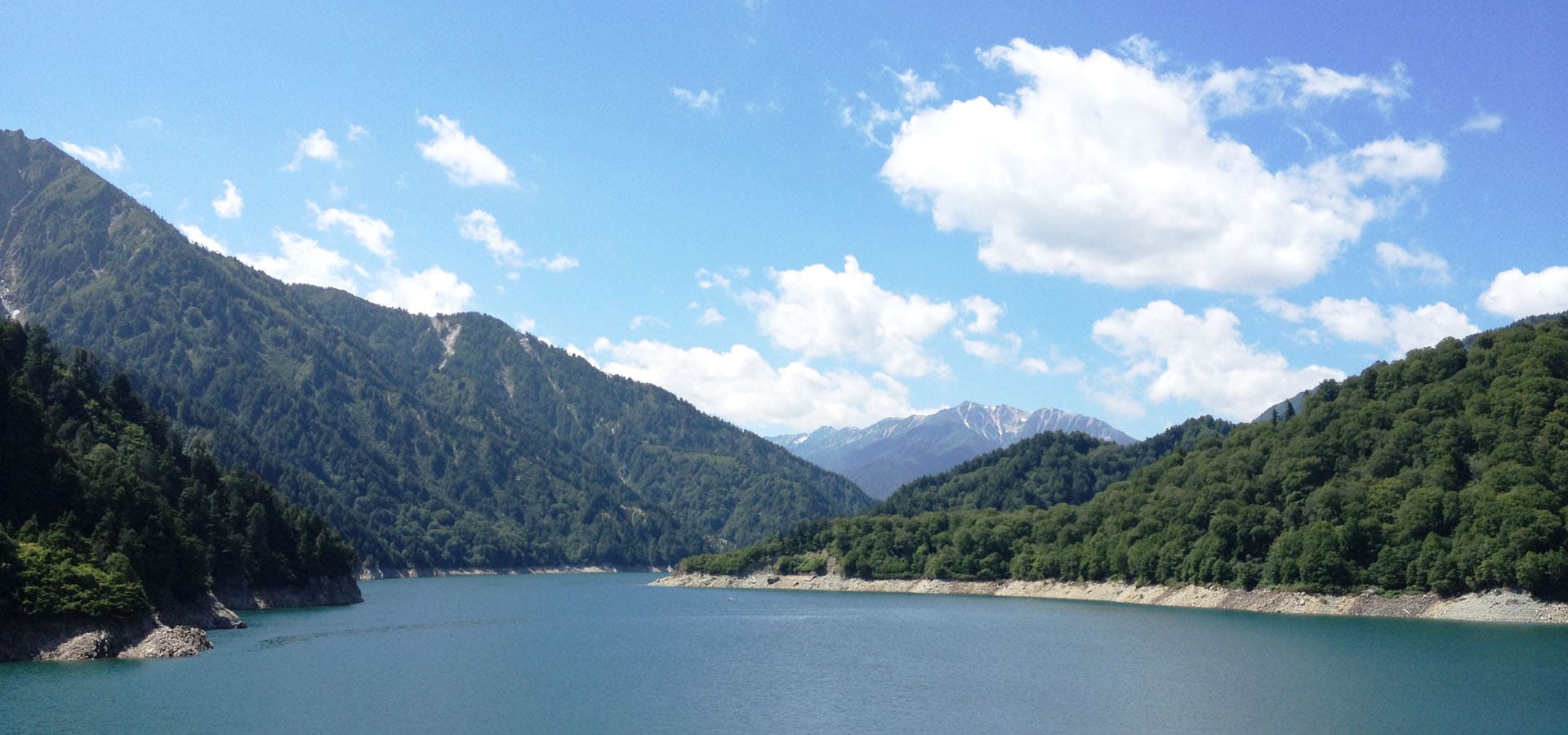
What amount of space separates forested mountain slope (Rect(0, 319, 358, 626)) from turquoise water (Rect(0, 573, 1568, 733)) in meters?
4.99

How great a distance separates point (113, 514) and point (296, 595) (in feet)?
167

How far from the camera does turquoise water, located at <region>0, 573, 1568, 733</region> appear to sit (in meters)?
54.6

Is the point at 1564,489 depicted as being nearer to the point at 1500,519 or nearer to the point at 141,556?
the point at 1500,519

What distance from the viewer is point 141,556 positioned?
8069 cm

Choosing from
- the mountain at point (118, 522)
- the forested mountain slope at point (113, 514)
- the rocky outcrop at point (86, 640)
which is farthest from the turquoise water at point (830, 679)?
the forested mountain slope at point (113, 514)

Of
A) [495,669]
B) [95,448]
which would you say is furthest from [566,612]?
Answer: [495,669]

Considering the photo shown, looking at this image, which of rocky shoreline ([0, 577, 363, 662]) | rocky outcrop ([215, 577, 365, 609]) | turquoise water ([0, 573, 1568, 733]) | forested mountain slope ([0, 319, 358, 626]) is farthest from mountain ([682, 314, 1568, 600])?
forested mountain slope ([0, 319, 358, 626])

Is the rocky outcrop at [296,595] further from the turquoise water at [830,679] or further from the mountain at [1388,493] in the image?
the mountain at [1388,493]

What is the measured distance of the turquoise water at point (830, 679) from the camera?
54562mm

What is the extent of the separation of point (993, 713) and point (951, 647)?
3304 cm

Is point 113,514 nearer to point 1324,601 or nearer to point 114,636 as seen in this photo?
point 114,636

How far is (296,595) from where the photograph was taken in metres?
130

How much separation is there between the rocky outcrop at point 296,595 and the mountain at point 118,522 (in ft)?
0.63

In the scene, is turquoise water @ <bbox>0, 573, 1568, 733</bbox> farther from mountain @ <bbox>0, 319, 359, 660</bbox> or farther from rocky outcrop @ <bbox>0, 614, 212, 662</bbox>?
mountain @ <bbox>0, 319, 359, 660</bbox>
